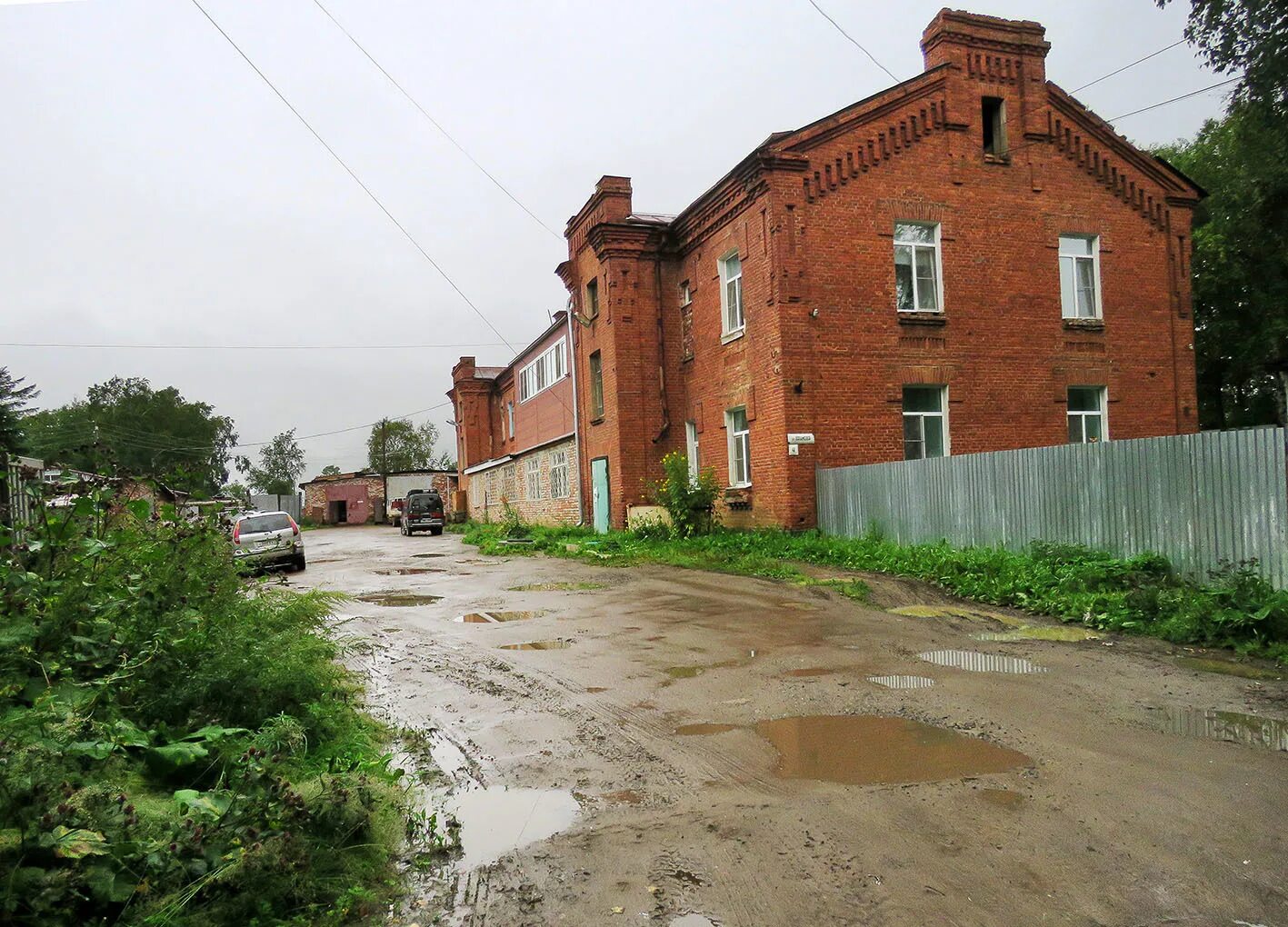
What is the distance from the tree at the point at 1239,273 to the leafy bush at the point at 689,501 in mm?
15728

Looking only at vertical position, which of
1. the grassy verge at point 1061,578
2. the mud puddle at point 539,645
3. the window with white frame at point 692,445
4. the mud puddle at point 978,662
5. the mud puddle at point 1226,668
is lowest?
the mud puddle at point 1226,668

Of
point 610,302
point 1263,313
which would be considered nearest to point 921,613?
point 610,302

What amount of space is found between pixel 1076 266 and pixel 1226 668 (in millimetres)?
15109

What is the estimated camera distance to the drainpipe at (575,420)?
26734 millimetres

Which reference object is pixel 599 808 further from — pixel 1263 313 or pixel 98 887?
pixel 1263 313

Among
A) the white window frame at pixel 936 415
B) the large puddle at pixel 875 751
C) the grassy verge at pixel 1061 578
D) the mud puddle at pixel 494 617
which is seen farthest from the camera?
the white window frame at pixel 936 415

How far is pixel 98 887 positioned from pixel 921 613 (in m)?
9.09

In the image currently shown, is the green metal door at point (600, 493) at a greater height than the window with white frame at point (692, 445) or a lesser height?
lesser

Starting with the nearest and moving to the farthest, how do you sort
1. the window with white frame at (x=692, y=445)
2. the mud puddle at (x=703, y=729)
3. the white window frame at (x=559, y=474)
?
the mud puddle at (x=703, y=729) < the window with white frame at (x=692, y=445) < the white window frame at (x=559, y=474)

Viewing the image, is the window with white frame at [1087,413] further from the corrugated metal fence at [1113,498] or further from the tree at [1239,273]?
the tree at [1239,273]

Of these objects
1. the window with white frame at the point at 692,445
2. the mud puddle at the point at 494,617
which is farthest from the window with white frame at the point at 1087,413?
the mud puddle at the point at 494,617

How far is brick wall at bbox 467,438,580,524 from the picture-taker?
28.5 metres

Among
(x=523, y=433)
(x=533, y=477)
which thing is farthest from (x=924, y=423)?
(x=523, y=433)

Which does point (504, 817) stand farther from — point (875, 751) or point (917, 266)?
point (917, 266)
